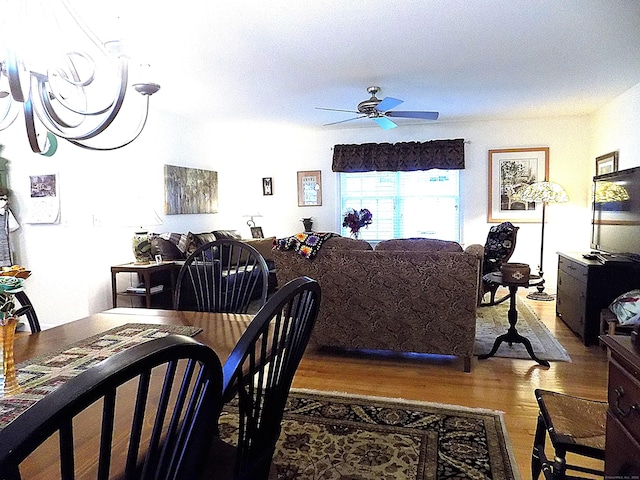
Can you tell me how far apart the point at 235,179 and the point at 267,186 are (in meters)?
0.53

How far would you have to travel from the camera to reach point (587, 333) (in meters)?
3.62

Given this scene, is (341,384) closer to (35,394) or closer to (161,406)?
(35,394)

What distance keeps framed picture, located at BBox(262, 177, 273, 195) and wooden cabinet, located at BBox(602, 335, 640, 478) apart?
6.28 m

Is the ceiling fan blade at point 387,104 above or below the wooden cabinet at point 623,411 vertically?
above

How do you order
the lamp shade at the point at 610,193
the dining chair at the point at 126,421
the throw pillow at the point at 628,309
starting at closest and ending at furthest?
the dining chair at the point at 126,421 → the throw pillow at the point at 628,309 → the lamp shade at the point at 610,193

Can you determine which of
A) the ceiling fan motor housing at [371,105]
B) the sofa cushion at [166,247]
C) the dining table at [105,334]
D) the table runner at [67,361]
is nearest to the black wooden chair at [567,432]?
the dining table at [105,334]

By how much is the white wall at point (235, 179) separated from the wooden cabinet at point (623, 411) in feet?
13.0

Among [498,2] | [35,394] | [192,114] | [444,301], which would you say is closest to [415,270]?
[444,301]

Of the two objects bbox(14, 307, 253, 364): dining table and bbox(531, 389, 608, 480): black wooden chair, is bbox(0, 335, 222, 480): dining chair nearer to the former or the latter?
bbox(14, 307, 253, 364): dining table

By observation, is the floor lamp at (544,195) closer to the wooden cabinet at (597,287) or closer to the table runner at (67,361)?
the wooden cabinet at (597,287)

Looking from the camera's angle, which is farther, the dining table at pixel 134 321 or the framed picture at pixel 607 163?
the framed picture at pixel 607 163

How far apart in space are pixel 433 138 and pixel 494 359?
3916 mm

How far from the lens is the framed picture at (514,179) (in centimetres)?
605

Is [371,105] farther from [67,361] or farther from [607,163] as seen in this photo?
[67,361]
